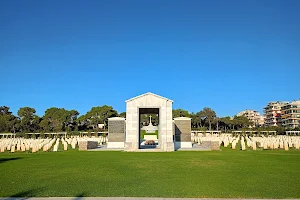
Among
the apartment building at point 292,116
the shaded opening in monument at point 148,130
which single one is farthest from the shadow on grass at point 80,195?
the apartment building at point 292,116

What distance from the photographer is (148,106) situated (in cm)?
2194

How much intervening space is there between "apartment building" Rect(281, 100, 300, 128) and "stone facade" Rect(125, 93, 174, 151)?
3387 inches

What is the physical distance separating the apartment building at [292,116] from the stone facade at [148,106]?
8603 cm

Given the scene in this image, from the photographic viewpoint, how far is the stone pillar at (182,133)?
25547 mm

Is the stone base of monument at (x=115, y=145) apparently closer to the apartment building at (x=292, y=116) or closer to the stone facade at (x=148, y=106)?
the stone facade at (x=148, y=106)

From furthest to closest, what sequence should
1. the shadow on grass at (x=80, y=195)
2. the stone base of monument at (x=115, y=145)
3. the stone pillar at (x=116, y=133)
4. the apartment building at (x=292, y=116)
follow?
the apartment building at (x=292, y=116), the stone pillar at (x=116, y=133), the stone base of monument at (x=115, y=145), the shadow on grass at (x=80, y=195)

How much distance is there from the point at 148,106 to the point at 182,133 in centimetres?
603

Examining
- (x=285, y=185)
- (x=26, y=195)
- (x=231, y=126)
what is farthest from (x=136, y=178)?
(x=231, y=126)

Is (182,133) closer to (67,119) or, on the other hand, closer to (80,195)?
(80,195)

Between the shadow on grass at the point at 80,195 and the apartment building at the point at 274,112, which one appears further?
the apartment building at the point at 274,112

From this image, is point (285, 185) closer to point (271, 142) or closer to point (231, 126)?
point (271, 142)

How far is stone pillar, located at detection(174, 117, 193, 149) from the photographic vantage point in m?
25.5

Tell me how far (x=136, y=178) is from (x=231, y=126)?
3111 inches

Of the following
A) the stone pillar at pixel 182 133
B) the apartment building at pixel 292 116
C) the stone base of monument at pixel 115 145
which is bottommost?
the stone base of monument at pixel 115 145
